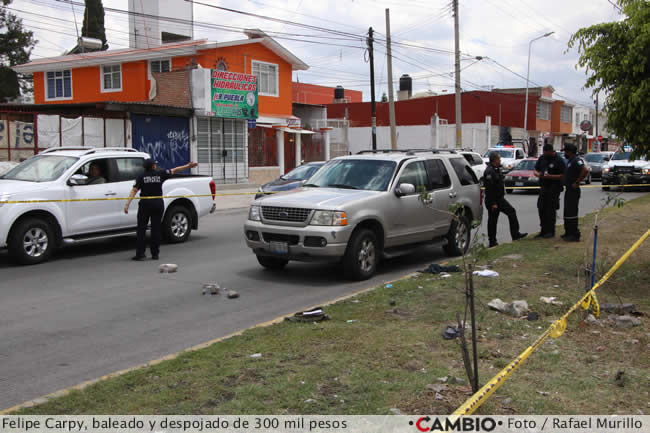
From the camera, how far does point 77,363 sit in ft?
18.2

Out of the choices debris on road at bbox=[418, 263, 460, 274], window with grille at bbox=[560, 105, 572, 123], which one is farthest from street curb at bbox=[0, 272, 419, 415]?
window with grille at bbox=[560, 105, 572, 123]

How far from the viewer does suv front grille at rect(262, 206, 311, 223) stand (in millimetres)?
9023

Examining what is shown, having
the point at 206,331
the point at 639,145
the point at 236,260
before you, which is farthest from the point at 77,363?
the point at 639,145

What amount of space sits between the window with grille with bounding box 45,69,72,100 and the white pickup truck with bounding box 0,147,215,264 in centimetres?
2553

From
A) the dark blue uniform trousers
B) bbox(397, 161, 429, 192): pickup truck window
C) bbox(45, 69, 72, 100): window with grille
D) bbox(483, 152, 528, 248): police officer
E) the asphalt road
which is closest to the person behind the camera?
the asphalt road

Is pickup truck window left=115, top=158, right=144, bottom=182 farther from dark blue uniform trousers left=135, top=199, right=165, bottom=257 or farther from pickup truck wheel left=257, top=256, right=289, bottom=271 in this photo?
pickup truck wheel left=257, top=256, right=289, bottom=271

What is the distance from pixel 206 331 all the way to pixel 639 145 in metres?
5.74

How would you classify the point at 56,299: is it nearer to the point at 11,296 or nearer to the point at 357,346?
the point at 11,296

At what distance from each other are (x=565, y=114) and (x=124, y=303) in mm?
72148

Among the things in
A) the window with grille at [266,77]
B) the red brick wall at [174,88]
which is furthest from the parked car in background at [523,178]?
the red brick wall at [174,88]

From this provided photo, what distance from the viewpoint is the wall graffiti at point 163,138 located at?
80.7ft

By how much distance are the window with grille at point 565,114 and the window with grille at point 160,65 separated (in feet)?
170

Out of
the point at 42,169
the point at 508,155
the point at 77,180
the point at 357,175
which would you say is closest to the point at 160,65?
the point at 508,155

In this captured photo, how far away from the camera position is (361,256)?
9.23 m
